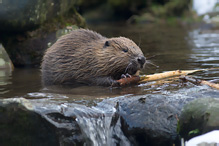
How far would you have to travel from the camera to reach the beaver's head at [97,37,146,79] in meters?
4.76

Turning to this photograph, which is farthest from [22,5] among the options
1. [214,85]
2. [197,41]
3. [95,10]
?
[95,10]

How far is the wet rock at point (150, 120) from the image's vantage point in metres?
3.33

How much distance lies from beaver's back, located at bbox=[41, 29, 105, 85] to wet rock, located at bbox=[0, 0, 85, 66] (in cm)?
153

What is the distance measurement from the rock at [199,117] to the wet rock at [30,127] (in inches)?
42.0

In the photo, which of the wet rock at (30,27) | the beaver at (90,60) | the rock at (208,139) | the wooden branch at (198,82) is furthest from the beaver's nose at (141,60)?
the wet rock at (30,27)

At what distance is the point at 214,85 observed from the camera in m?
4.13

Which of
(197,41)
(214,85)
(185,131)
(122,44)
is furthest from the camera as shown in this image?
(197,41)

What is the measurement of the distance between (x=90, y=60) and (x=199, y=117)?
212 centimetres

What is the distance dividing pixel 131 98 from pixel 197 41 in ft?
20.0

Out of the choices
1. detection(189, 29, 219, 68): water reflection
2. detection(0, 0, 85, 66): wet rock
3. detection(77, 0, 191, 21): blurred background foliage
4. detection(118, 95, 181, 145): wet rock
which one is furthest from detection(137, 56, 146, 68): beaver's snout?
detection(77, 0, 191, 21): blurred background foliage

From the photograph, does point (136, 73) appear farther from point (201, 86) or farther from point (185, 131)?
point (185, 131)

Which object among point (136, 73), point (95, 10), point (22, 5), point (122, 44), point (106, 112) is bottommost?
point (106, 112)

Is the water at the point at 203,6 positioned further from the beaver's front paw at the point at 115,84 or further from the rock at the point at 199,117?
the rock at the point at 199,117

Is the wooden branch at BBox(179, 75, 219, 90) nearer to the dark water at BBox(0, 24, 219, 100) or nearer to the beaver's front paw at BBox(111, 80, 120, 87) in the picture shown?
the dark water at BBox(0, 24, 219, 100)
